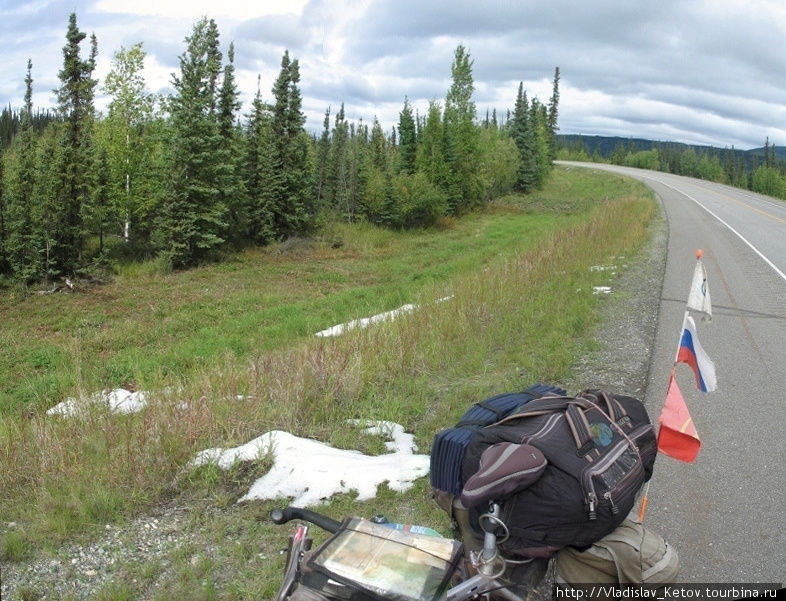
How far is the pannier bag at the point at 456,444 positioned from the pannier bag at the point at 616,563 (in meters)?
0.60

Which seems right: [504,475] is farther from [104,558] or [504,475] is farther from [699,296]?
[699,296]

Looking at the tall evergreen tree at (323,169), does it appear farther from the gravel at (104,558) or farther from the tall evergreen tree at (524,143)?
the gravel at (104,558)

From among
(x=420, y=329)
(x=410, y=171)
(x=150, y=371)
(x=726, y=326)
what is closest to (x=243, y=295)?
(x=150, y=371)

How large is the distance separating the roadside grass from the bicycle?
37.7 inches

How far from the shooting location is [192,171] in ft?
94.6

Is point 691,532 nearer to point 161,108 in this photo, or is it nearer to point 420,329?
point 420,329

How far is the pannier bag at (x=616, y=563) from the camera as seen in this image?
278cm

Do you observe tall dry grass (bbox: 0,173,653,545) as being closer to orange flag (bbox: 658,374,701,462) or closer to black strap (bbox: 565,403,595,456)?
orange flag (bbox: 658,374,701,462)

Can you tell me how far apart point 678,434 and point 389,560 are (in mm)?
2092

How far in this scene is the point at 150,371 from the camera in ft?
41.3

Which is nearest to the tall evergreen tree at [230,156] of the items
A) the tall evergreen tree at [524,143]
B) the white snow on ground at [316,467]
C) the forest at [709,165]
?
the white snow on ground at [316,467]

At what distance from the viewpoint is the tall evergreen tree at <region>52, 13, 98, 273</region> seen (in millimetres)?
26266

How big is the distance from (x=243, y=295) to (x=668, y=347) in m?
16.8

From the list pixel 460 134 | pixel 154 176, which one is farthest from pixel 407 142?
pixel 154 176
